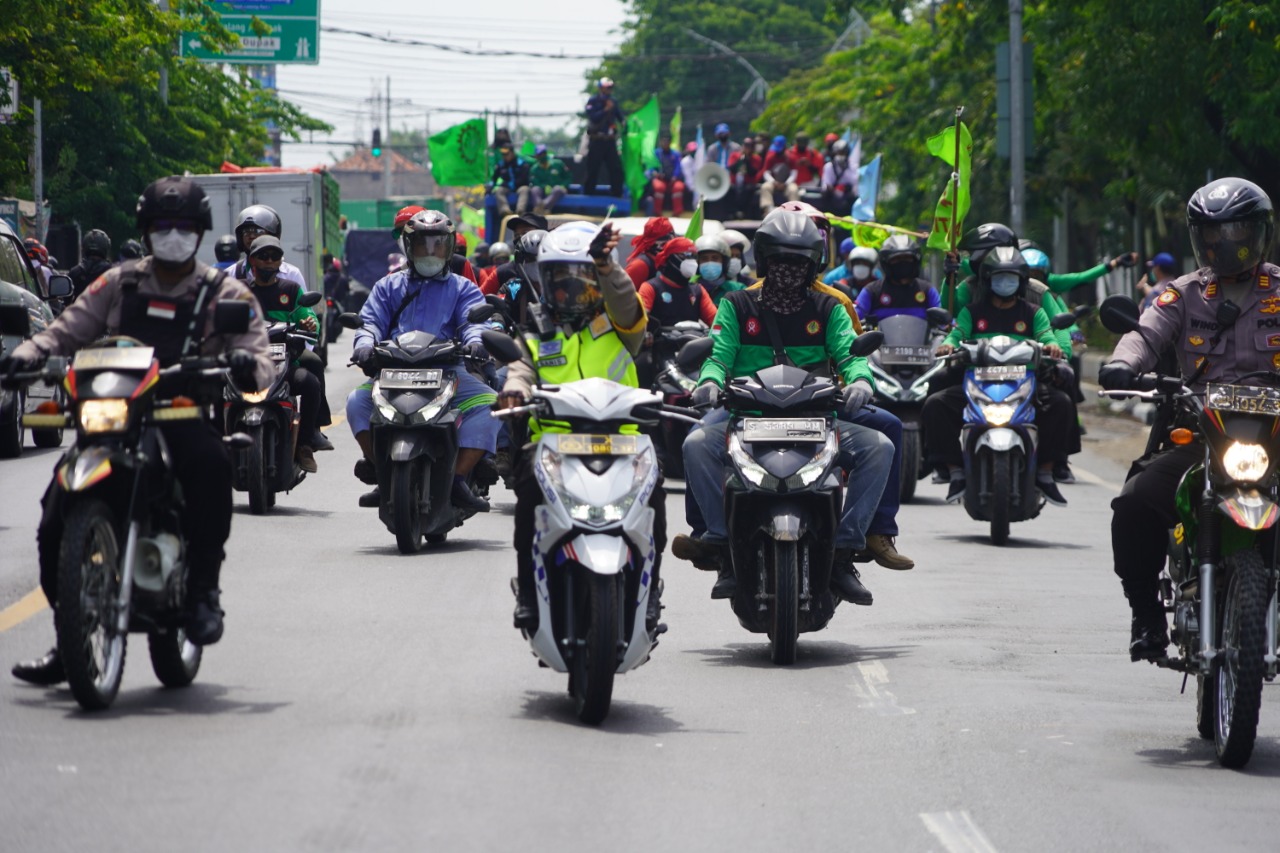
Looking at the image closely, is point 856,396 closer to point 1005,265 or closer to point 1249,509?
point 1249,509

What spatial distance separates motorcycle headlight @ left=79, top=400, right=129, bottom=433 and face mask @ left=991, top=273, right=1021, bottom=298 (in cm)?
846

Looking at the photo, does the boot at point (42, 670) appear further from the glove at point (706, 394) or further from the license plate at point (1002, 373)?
the license plate at point (1002, 373)

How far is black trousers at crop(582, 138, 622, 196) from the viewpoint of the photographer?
104 ft

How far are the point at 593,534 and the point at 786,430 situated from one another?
183cm

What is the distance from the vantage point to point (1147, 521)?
25.8ft

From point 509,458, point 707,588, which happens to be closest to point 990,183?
point 509,458

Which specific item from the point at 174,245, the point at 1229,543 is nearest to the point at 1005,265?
the point at 1229,543

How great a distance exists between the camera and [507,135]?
107 ft

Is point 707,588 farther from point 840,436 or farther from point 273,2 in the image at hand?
point 273,2

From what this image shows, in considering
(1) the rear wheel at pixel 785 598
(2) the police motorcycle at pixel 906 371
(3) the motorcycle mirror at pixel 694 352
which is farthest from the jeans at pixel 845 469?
(2) the police motorcycle at pixel 906 371

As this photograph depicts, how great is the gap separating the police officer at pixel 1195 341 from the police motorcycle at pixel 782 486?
150 centimetres

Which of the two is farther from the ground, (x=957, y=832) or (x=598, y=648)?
(x=598, y=648)

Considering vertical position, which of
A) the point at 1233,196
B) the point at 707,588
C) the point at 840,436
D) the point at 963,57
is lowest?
the point at 707,588

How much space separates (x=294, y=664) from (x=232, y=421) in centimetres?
552
